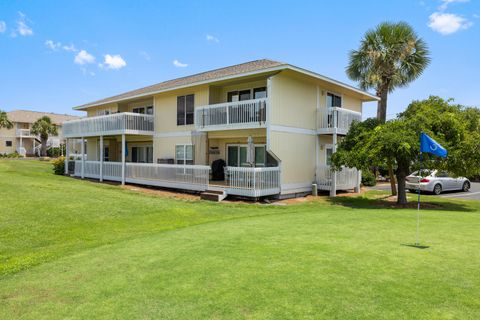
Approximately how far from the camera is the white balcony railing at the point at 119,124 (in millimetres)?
22531

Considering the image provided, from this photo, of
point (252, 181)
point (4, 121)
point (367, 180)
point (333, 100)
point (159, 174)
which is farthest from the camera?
point (4, 121)

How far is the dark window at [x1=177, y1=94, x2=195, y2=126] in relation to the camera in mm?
21234

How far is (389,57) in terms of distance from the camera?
70.5 ft

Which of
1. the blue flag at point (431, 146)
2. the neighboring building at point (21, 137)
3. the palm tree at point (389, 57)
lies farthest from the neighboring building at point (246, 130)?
the neighboring building at point (21, 137)

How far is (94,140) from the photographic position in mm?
30922

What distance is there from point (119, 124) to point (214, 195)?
10.2 m

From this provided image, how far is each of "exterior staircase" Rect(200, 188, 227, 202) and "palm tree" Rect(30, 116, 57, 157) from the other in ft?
168

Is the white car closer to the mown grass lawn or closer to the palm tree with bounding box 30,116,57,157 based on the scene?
the mown grass lawn

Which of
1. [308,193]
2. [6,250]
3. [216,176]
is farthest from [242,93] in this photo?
[6,250]

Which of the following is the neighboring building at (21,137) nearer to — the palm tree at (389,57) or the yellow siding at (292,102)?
the yellow siding at (292,102)

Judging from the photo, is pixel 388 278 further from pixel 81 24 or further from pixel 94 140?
pixel 94 140

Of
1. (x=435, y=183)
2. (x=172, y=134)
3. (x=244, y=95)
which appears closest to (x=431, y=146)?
(x=244, y=95)

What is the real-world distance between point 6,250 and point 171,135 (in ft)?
50.0

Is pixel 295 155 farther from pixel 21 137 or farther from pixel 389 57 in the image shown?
pixel 21 137
